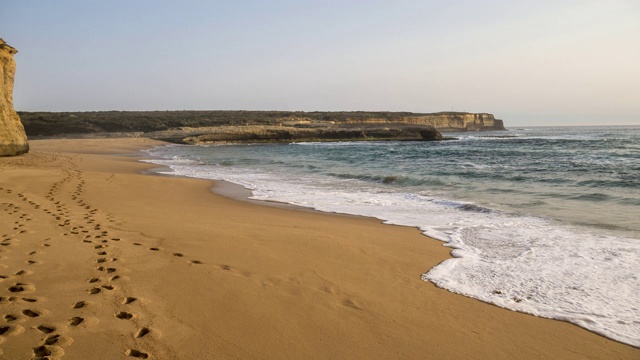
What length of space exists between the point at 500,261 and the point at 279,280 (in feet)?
9.28

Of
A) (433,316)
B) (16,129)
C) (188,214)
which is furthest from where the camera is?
(16,129)

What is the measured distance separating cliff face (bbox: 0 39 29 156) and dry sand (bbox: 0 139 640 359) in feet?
43.0

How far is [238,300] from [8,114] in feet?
58.6

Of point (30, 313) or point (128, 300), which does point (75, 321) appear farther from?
point (128, 300)

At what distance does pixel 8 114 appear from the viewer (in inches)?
674

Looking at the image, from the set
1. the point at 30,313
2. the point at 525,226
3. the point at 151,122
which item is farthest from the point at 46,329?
the point at 151,122

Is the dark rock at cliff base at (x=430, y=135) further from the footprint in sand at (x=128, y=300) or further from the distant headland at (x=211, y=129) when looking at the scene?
the footprint in sand at (x=128, y=300)

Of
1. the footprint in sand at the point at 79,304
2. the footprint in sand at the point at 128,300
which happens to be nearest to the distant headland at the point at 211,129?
the footprint in sand at the point at 128,300

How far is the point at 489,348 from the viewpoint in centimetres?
328

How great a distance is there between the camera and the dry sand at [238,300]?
3.03 meters

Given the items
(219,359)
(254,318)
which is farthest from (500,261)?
(219,359)

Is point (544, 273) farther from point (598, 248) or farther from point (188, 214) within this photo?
point (188, 214)

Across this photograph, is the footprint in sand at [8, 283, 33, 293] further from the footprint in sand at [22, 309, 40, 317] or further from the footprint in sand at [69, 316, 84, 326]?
the footprint in sand at [69, 316, 84, 326]

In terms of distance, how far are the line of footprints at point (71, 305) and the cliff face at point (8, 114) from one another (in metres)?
11.8
